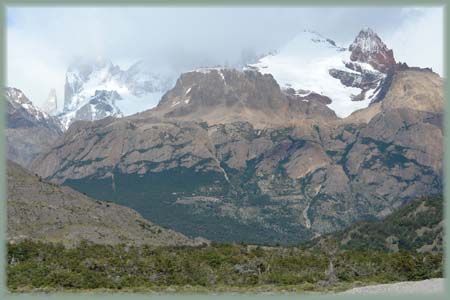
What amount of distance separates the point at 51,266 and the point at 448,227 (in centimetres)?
8662

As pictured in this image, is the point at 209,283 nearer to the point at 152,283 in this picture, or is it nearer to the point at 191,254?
the point at 152,283

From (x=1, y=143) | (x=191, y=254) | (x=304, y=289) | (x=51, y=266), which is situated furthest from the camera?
(x=191, y=254)

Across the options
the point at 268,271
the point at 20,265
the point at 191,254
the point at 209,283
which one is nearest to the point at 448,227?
the point at 209,283

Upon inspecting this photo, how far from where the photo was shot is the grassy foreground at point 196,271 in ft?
339

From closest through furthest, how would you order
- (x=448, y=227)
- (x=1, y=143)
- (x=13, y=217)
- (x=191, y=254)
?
(x=448, y=227) < (x=1, y=143) < (x=191, y=254) < (x=13, y=217)

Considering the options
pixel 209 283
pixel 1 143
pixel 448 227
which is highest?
pixel 1 143

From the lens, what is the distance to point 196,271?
397ft

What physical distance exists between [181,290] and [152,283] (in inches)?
585

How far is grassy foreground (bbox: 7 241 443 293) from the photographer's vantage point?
103250mm

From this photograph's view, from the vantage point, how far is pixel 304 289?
312 feet

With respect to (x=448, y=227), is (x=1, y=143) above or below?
above

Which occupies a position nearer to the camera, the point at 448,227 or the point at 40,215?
the point at 448,227

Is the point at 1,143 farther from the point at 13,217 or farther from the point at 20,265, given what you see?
the point at 13,217

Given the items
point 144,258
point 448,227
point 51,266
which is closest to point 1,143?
point 448,227
